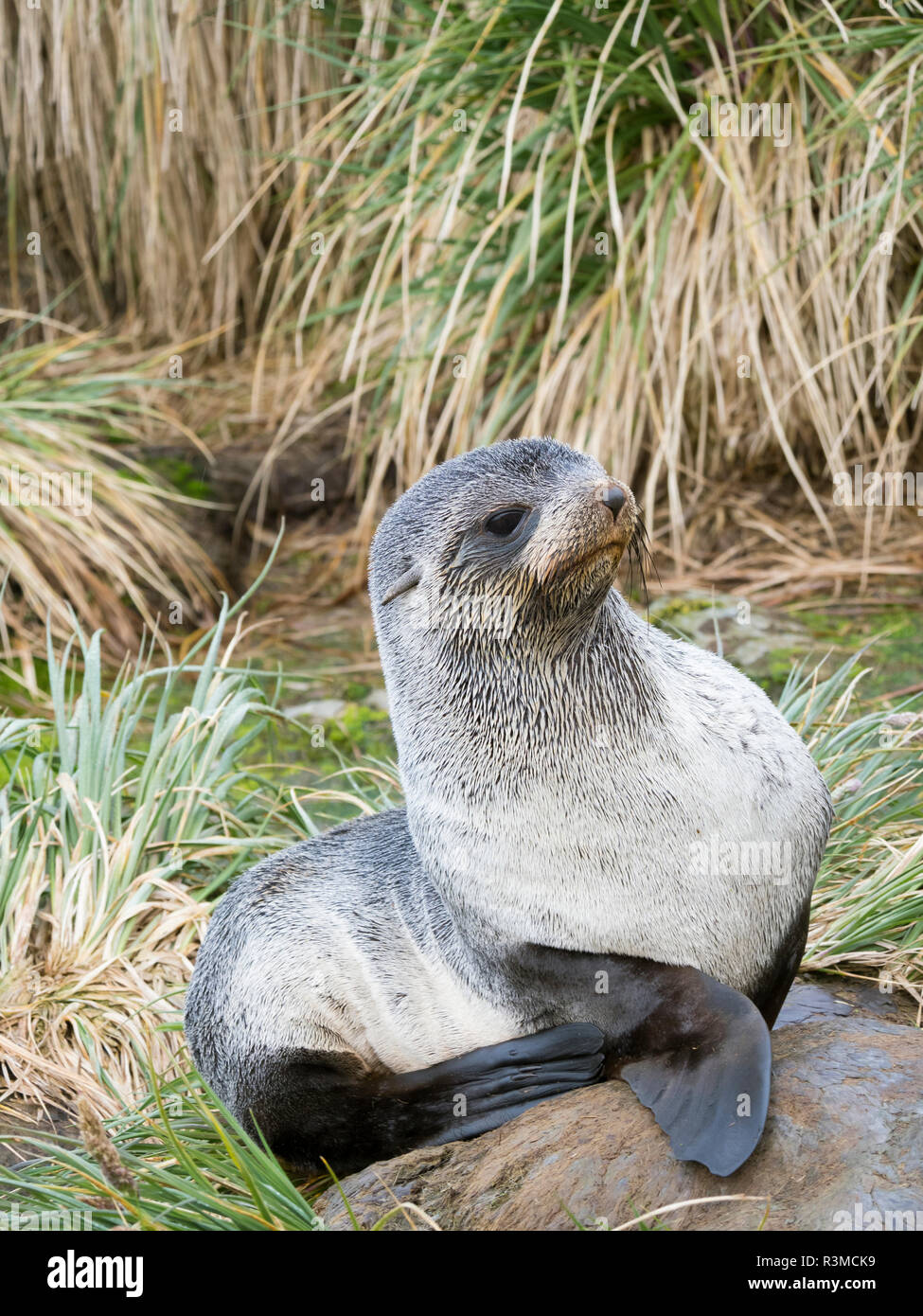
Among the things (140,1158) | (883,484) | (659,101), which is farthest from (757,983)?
(659,101)

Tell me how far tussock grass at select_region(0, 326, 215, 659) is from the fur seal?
359cm

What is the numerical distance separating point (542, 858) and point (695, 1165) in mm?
573

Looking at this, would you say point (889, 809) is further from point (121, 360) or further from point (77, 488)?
point (121, 360)

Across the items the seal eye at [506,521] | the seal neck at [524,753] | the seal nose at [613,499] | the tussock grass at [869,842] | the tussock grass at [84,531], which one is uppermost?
the seal nose at [613,499]

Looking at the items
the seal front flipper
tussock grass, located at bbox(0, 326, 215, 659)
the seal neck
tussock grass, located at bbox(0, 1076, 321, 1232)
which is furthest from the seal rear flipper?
tussock grass, located at bbox(0, 326, 215, 659)

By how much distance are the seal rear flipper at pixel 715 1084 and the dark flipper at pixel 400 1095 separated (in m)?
0.17

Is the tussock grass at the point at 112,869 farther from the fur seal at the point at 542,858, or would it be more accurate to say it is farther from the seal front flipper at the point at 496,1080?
the seal front flipper at the point at 496,1080

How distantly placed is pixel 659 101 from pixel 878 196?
4.28 feet

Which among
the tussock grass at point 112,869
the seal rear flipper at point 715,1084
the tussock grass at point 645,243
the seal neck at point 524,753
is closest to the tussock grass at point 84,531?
the tussock grass at point 645,243

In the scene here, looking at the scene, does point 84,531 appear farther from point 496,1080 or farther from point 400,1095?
point 496,1080

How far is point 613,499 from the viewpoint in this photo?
2.49 m

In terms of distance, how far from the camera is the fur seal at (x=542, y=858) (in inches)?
101
